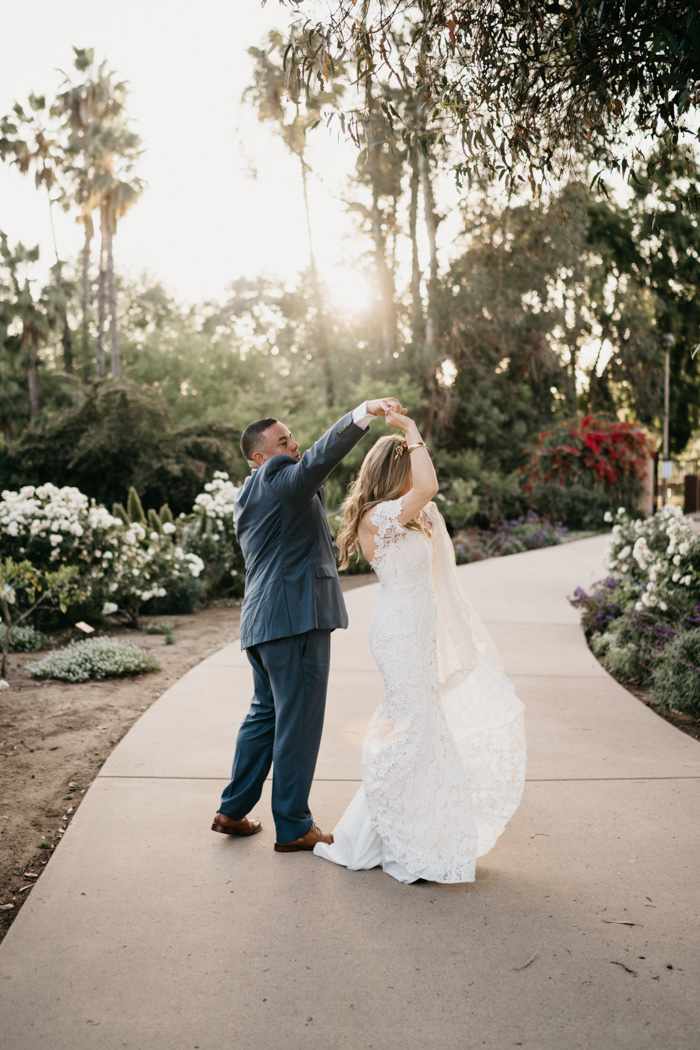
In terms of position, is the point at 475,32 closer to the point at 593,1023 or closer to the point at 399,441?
the point at 399,441

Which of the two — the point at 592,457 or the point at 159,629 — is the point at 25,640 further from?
the point at 592,457

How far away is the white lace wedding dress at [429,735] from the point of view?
341cm

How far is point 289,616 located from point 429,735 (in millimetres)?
751

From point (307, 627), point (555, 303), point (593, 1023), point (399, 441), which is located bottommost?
point (593, 1023)

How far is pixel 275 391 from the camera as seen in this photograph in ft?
110

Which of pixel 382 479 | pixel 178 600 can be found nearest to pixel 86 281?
pixel 178 600

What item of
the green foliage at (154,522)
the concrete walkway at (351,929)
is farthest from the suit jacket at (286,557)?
the green foliage at (154,522)

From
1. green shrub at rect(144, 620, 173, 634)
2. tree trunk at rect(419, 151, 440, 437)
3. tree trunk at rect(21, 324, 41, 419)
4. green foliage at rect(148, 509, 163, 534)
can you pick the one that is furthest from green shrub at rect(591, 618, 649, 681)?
tree trunk at rect(21, 324, 41, 419)

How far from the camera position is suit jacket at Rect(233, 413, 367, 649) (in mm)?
3600

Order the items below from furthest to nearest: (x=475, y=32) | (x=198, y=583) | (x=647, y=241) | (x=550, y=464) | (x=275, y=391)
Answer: (x=275, y=391) → (x=647, y=241) → (x=550, y=464) → (x=198, y=583) → (x=475, y=32)

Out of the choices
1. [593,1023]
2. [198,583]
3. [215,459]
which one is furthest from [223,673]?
[215,459]

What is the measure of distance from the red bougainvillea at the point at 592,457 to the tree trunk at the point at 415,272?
14.4 ft

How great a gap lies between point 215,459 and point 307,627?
15.1 m

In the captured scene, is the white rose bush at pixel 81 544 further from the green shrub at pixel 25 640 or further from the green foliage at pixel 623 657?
the green foliage at pixel 623 657
